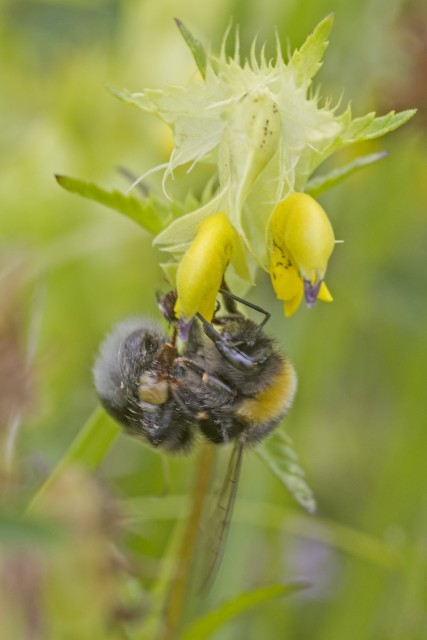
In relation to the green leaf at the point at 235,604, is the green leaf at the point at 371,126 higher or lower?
higher

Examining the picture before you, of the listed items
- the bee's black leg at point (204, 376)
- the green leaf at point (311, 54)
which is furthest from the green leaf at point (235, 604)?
the green leaf at point (311, 54)

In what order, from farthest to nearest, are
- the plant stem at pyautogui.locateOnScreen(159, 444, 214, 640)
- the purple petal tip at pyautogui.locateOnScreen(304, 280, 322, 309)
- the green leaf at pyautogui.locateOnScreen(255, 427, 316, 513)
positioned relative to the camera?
the plant stem at pyautogui.locateOnScreen(159, 444, 214, 640) → the green leaf at pyautogui.locateOnScreen(255, 427, 316, 513) → the purple petal tip at pyautogui.locateOnScreen(304, 280, 322, 309)

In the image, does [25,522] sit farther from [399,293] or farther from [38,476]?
[399,293]

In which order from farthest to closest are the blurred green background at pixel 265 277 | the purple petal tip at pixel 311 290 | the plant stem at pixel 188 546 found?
1. the blurred green background at pixel 265 277
2. the plant stem at pixel 188 546
3. the purple petal tip at pixel 311 290

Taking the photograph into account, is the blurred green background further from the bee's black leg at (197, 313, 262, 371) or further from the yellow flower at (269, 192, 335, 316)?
the yellow flower at (269, 192, 335, 316)

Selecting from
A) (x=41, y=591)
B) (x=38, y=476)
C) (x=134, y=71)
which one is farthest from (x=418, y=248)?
(x=41, y=591)

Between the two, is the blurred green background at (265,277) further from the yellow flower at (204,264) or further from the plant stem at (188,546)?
the yellow flower at (204,264)

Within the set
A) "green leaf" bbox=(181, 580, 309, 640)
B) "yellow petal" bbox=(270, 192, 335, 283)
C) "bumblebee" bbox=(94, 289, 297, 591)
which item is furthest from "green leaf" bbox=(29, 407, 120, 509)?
"yellow petal" bbox=(270, 192, 335, 283)
